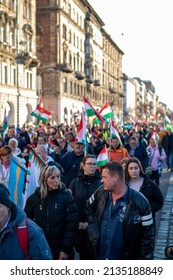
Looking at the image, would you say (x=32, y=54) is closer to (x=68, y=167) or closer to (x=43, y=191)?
(x=68, y=167)

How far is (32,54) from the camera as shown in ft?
144

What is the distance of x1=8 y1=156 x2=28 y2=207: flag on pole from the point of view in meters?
6.00

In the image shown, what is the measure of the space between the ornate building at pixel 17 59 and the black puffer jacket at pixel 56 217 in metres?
31.6

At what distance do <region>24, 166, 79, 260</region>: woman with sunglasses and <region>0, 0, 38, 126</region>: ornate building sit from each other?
3154 centimetres

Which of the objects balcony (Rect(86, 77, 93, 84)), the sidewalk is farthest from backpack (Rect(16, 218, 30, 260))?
balcony (Rect(86, 77, 93, 84))

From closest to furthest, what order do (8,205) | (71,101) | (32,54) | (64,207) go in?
1. (8,205)
2. (64,207)
3. (32,54)
4. (71,101)

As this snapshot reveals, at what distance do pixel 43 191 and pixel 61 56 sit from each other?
50.1 meters

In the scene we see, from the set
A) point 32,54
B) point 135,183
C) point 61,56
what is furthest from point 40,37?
point 135,183

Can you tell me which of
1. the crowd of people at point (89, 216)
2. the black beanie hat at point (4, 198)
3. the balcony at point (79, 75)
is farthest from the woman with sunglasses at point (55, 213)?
the balcony at point (79, 75)

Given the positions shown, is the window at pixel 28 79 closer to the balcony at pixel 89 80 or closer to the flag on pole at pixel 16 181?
the balcony at pixel 89 80

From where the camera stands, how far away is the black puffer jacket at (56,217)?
16.3ft

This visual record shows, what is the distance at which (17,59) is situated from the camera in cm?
4041

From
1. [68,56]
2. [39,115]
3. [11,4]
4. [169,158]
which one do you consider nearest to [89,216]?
[169,158]

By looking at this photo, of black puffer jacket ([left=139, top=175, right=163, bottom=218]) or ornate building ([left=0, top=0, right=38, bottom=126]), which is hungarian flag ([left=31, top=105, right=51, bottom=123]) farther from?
ornate building ([left=0, top=0, right=38, bottom=126])
